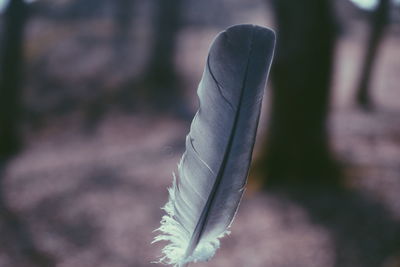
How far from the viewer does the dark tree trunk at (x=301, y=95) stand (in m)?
5.53

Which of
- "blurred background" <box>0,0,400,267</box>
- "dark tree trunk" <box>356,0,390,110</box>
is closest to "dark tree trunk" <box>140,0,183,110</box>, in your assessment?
"blurred background" <box>0,0,400,267</box>

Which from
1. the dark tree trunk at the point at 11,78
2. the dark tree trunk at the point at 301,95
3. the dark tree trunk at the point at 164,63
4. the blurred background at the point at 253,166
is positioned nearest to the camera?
the blurred background at the point at 253,166

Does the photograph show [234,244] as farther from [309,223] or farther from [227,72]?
[227,72]

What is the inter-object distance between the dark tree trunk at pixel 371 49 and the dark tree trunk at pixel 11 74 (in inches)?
297

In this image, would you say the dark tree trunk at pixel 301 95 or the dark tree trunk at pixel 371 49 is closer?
the dark tree trunk at pixel 301 95

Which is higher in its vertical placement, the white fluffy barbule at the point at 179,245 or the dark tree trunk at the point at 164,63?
the dark tree trunk at the point at 164,63

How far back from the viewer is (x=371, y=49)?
458 inches

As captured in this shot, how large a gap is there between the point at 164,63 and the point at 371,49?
5.90 m

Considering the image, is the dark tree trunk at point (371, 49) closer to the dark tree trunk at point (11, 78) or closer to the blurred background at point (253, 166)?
the blurred background at point (253, 166)

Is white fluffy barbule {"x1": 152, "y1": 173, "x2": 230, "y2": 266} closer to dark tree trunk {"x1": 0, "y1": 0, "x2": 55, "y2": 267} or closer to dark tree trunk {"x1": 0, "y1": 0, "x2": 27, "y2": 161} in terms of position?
dark tree trunk {"x1": 0, "y1": 0, "x2": 55, "y2": 267}

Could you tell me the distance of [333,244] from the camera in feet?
15.4

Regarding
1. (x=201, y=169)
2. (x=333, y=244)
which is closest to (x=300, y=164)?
(x=333, y=244)

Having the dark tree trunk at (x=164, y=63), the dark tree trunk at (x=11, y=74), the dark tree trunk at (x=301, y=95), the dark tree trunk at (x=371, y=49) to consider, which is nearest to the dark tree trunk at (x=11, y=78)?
the dark tree trunk at (x=11, y=74)

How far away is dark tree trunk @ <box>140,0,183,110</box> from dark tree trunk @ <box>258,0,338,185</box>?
7816 millimetres
